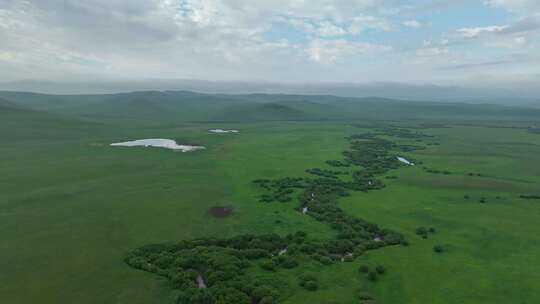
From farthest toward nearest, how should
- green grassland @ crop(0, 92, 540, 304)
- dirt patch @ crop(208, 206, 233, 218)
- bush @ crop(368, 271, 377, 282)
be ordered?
1. dirt patch @ crop(208, 206, 233, 218)
2. bush @ crop(368, 271, 377, 282)
3. green grassland @ crop(0, 92, 540, 304)

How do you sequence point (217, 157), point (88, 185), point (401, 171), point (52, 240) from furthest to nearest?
point (217, 157) < point (401, 171) < point (88, 185) < point (52, 240)

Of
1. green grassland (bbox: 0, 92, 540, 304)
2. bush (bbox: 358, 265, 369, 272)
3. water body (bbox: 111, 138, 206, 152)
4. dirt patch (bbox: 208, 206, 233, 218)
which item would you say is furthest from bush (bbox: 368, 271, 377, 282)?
water body (bbox: 111, 138, 206, 152)

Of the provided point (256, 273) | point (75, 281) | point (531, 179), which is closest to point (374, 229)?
point (256, 273)

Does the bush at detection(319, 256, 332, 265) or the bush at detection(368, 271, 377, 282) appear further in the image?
the bush at detection(319, 256, 332, 265)

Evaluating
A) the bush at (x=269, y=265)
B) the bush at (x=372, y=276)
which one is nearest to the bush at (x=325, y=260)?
the bush at (x=372, y=276)

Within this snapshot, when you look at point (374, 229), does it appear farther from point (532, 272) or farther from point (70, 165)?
point (70, 165)

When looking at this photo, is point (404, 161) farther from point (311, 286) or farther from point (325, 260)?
point (311, 286)

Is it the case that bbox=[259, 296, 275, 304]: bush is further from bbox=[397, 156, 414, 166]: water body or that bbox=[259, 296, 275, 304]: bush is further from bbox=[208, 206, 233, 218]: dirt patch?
bbox=[397, 156, 414, 166]: water body

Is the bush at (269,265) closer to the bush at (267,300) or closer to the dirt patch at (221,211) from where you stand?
the bush at (267,300)
